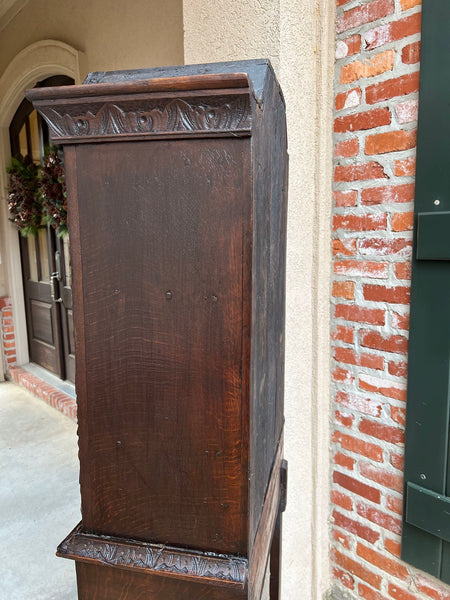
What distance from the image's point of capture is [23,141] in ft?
12.8

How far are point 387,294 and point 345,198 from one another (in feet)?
1.03

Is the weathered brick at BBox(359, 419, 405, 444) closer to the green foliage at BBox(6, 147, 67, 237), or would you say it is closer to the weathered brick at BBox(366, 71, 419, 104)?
the weathered brick at BBox(366, 71, 419, 104)

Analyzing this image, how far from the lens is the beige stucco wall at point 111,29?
2.15 meters

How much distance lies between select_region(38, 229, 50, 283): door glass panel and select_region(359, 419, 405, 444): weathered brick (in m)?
3.39

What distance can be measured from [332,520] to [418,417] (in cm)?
53

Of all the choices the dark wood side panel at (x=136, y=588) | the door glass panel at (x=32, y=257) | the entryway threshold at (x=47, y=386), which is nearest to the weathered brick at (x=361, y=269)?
the dark wood side panel at (x=136, y=588)

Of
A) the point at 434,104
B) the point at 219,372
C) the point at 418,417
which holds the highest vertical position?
the point at 434,104

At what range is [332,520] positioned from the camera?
4.84 ft

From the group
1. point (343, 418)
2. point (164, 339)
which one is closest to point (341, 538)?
point (343, 418)

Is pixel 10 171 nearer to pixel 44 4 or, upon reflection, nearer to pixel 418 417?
pixel 44 4

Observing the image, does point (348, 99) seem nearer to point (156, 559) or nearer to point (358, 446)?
point (358, 446)

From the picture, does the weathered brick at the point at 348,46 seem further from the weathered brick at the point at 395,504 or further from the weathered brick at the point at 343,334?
the weathered brick at the point at 395,504

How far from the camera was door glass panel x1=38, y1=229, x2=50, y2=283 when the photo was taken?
3922mm

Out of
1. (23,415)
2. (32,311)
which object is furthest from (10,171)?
(23,415)
